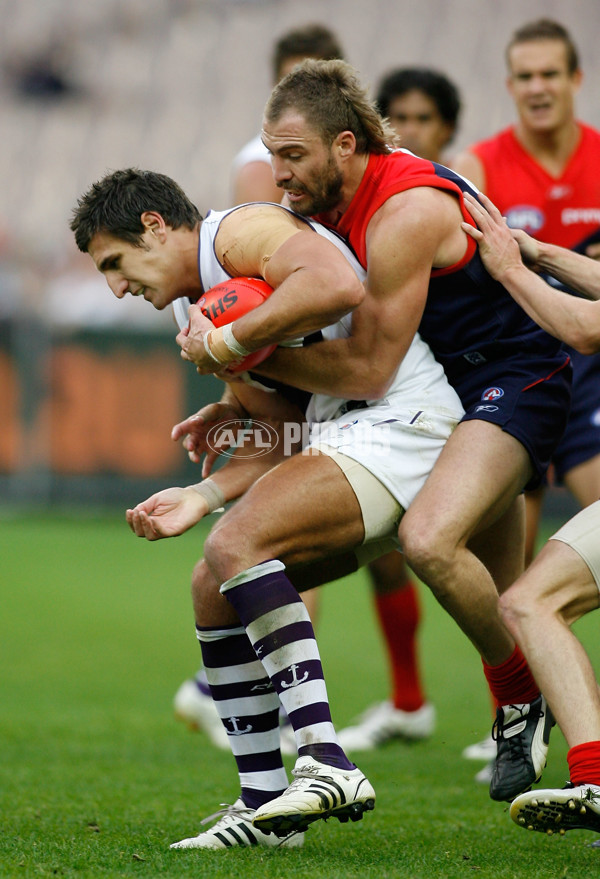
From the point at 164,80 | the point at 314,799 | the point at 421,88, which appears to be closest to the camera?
the point at 314,799

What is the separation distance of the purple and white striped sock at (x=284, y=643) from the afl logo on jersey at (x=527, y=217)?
2902 millimetres

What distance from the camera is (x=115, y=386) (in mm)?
14789

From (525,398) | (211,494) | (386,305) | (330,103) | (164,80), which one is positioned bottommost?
(211,494)

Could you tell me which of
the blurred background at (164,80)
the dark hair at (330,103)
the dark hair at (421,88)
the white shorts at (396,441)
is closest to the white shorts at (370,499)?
the white shorts at (396,441)

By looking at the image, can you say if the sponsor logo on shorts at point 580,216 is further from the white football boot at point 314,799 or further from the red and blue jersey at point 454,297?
the white football boot at point 314,799

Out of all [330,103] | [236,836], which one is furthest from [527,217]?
[236,836]

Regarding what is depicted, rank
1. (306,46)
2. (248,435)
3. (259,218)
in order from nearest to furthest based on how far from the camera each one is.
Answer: (259,218), (248,435), (306,46)

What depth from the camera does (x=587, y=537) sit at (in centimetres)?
350

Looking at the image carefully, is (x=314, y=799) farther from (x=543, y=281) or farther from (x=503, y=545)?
(x=543, y=281)

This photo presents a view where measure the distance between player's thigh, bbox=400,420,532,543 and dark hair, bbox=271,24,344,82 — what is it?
9.32ft

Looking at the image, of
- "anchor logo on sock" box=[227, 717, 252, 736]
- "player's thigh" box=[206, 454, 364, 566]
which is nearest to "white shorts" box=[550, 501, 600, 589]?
"player's thigh" box=[206, 454, 364, 566]

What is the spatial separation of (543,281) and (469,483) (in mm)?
699

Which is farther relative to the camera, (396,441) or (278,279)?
(396,441)

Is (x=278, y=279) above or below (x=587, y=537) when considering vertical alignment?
above
